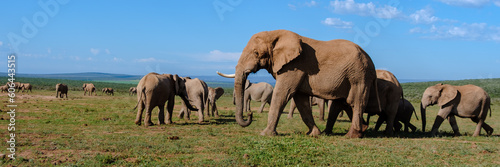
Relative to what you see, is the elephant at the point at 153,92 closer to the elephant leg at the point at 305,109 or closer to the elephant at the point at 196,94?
the elephant at the point at 196,94

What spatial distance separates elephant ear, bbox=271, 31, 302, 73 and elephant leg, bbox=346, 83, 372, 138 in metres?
1.87

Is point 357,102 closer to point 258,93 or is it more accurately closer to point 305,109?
point 305,109

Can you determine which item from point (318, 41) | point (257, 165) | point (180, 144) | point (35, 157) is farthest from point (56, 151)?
point (318, 41)

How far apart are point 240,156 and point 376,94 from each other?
505cm

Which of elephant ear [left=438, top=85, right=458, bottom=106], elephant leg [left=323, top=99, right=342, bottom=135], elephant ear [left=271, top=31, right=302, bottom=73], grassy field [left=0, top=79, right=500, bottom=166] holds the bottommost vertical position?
grassy field [left=0, top=79, right=500, bottom=166]

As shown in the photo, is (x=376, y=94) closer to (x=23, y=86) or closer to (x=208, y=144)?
(x=208, y=144)

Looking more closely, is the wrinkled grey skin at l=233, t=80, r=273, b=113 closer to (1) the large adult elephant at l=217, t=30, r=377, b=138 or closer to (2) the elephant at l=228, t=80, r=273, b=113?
(2) the elephant at l=228, t=80, r=273, b=113

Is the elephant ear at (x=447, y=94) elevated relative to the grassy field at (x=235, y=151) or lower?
elevated

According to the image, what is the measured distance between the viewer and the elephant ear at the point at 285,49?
10645mm

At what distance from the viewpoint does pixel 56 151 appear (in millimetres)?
8758

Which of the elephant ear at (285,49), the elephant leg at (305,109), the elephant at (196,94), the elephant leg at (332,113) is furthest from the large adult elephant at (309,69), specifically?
the elephant at (196,94)

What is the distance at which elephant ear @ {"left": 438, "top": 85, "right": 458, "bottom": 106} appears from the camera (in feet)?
43.4

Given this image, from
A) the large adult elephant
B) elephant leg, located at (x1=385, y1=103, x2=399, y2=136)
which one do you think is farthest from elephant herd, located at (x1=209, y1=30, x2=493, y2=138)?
elephant leg, located at (x1=385, y1=103, x2=399, y2=136)

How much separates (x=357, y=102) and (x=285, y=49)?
2.38 metres
